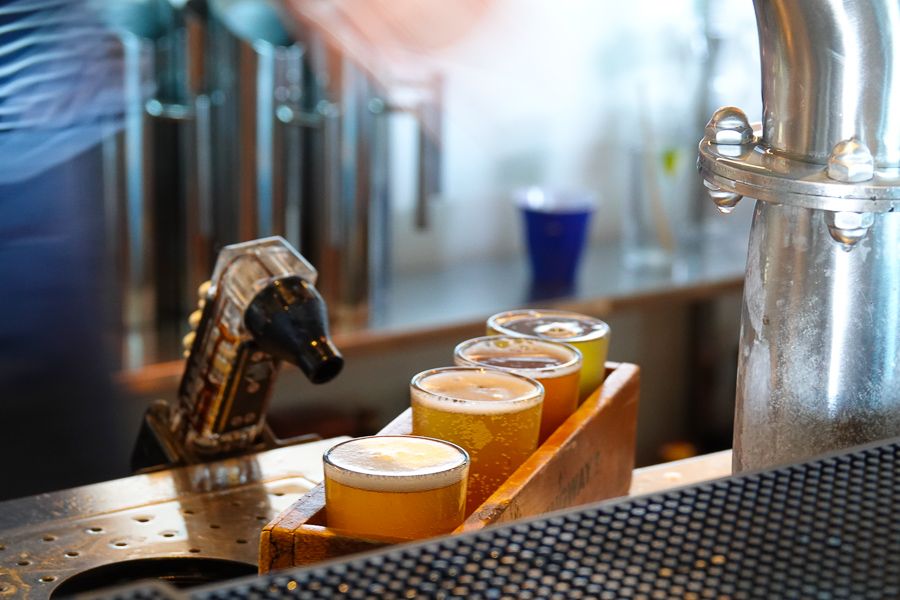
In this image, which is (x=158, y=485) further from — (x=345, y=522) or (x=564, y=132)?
(x=564, y=132)

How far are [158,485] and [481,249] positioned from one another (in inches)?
89.1

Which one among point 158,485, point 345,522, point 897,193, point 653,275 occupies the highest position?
point 897,193

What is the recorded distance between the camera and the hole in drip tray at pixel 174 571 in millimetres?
989

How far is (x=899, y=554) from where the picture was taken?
65 centimetres

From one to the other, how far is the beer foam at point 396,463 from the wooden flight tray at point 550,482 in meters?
0.03

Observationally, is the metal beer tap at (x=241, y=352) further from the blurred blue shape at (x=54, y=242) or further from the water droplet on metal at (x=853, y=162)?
the blurred blue shape at (x=54, y=242)

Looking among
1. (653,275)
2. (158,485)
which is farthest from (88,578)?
(653,275)

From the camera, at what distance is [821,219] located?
34.0 inches

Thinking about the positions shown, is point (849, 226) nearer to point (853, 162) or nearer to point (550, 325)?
point (853, 162)

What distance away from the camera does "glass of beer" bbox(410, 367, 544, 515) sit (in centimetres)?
94

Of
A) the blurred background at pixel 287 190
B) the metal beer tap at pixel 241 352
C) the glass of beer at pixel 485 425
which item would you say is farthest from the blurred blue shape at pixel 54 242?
the glass of beer at pixel 485 425

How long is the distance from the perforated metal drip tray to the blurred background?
1.76m

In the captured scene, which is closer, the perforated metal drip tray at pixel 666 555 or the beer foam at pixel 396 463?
the perforated metal drip tray at pixel 666 555

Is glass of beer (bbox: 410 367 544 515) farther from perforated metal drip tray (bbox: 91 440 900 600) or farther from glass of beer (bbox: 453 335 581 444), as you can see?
perforated metal drip tray (bbox: 91 440 900 600)
